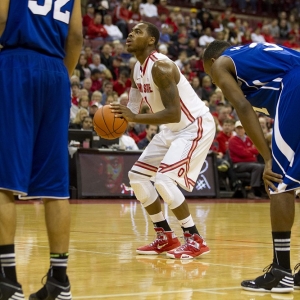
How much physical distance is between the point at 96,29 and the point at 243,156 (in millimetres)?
5997

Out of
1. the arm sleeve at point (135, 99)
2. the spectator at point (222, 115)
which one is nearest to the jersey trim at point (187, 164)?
the arm sleeve at point (135, 99)

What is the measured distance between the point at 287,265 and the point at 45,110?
1856mm

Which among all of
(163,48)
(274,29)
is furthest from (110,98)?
(274,29)

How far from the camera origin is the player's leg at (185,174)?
20.1ft

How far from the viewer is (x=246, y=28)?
2358 cm

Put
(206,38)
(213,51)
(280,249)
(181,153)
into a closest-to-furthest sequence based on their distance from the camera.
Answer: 1. (280,249)
2. (213,51)
3. (181,153)
4. (206,38)

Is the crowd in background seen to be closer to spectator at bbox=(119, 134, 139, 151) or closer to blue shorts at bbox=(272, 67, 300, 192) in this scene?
spectator at bbox=(119, 134, 139, 151)

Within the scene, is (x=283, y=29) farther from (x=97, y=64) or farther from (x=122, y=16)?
(x=97, y=64)

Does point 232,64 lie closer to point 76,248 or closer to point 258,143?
point 258,143

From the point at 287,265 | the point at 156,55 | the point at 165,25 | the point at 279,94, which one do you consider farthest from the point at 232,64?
the point at 165,25

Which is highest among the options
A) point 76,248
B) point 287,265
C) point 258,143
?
point 258,143

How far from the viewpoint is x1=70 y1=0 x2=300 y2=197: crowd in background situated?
1461 cm

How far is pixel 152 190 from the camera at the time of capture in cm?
646

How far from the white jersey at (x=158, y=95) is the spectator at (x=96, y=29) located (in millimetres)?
12163
